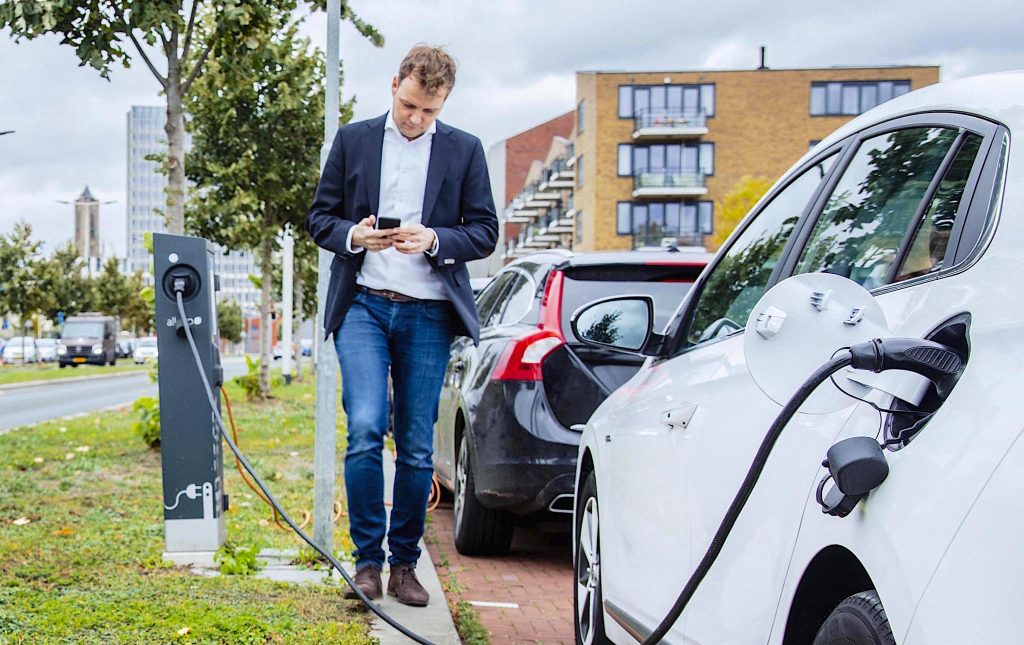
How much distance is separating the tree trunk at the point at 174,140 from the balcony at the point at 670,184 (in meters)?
52.0

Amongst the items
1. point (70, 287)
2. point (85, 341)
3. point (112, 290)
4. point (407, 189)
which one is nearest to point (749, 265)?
point (407, 189)

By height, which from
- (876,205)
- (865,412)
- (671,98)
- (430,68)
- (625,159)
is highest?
(671,98)

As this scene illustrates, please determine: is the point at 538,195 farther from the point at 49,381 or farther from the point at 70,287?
the point at 49,381

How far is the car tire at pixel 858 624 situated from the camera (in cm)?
174

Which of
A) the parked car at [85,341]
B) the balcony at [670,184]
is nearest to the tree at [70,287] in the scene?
the parked car at [85,341]

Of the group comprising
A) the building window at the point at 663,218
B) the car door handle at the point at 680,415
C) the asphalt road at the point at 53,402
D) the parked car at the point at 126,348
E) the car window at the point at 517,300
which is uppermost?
the building window at the point at 663,218

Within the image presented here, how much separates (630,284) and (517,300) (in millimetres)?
914

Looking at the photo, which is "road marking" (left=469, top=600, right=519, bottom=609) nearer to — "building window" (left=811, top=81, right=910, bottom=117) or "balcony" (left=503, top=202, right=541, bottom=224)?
"building window" (left=811, top=81, right=910, bottom=117)

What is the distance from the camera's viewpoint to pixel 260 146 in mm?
18062

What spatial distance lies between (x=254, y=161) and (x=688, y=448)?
52.4 ft

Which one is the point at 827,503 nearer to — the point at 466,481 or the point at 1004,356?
the point at 1004,356

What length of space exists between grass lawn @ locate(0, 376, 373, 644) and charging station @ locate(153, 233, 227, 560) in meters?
0.23

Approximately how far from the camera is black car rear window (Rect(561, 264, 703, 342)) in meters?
5.71

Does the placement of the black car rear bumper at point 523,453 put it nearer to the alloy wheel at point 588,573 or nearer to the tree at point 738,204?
the alloy wheel at point 588,573
